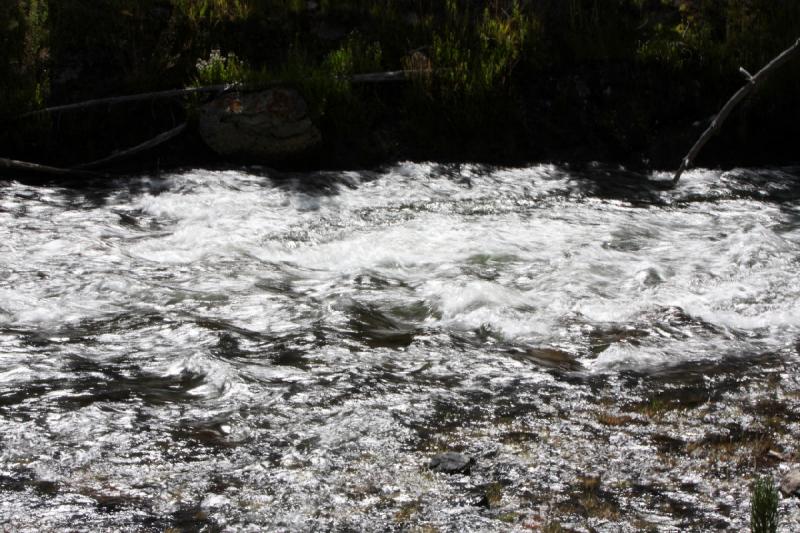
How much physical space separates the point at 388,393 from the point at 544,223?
4.73 meters

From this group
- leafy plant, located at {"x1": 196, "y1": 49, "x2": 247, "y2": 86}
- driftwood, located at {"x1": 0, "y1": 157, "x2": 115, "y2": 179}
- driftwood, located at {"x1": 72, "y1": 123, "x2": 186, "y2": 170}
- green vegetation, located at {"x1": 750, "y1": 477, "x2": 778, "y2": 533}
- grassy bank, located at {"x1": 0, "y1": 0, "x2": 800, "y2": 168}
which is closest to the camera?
green vegetation, located at {"x1": 750, "y1": 477, "x2": 778, "y2": 533}

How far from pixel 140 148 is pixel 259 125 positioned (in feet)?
5.28

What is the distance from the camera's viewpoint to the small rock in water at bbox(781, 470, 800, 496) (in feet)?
13.7

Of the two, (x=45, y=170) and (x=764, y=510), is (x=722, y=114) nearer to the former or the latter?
(x=764, y=510)

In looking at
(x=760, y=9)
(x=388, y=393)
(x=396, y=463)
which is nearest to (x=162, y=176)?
(x=388, y=393)

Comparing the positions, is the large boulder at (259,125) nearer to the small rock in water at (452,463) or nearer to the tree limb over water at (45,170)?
the tree limb over water at (45,170)

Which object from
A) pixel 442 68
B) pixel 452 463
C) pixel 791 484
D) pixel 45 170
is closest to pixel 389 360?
pixel 452 463

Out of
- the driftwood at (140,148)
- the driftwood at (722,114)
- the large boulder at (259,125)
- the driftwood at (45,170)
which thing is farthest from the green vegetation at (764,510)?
the driftwood at (140,148)

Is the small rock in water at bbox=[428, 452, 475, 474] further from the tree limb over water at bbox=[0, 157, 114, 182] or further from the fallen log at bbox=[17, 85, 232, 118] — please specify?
the fallen log at bbox=[17, 85, 232, 118]

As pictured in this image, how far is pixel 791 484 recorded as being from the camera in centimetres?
420

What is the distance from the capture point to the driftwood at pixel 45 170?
34.6ft

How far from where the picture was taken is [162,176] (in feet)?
36.7

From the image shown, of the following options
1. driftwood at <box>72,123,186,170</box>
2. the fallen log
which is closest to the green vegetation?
the fallen log

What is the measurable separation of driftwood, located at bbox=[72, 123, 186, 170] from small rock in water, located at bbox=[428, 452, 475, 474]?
8232 mm
